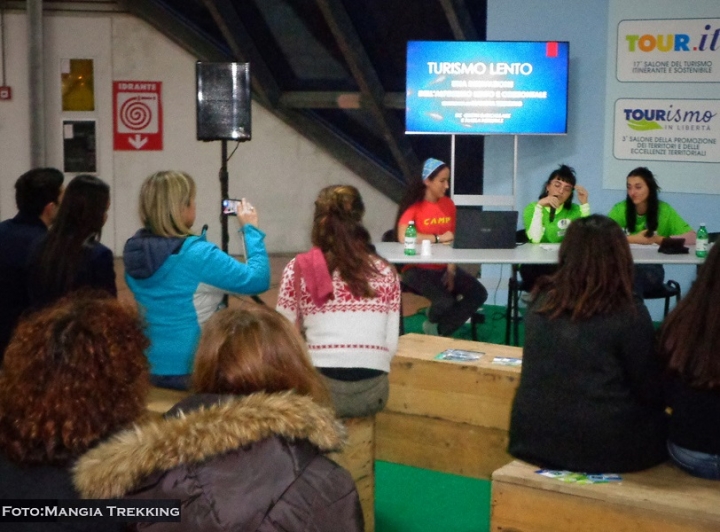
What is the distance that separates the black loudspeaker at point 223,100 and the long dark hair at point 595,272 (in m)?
3.21

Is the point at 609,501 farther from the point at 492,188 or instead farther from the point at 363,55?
the point at 363,55

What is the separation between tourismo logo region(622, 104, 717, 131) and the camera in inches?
252

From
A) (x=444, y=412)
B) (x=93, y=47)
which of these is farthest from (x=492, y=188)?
(x=93, y=47)

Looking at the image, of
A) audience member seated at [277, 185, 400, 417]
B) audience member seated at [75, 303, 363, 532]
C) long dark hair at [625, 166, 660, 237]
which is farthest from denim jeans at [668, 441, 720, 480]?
long dark hair at [625, 166, 660, 237]

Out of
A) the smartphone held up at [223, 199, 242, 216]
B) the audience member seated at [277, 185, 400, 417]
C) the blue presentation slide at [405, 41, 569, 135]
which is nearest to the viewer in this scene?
the audience member seated at [277, 185, 400, 417]

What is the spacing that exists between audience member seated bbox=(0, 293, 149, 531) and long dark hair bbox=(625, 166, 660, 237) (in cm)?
458

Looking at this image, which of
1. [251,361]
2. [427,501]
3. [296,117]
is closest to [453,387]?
[427,501]

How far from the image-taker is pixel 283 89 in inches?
350

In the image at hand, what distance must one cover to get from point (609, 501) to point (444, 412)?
1198mm

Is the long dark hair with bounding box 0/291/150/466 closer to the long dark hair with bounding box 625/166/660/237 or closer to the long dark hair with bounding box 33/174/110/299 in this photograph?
the long dark hair with bounding box 33/174/110/299

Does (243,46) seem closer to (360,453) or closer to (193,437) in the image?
(360,453)

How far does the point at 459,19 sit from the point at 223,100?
2.50 m

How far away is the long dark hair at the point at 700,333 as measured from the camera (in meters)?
2.45

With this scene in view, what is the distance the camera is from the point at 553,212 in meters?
5.75
